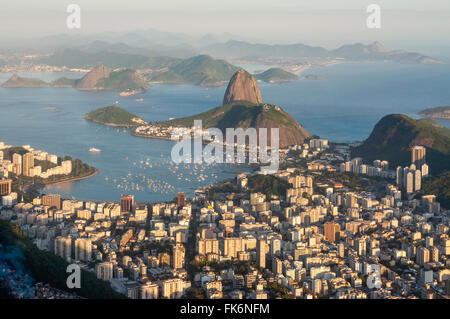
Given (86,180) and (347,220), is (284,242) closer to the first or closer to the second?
(347,220)

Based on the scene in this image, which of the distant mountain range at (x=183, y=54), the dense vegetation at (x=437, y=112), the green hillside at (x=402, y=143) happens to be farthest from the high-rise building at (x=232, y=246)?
the distant mountain range at (x=183, y=54)

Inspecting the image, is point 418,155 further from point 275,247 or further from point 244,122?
point 244,122

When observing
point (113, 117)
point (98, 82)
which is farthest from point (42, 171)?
point (98, 82)

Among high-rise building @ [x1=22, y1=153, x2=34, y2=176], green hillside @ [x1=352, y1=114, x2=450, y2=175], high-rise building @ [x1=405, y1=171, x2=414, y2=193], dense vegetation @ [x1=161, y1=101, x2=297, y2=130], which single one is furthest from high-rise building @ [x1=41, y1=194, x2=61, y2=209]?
dense vegetation @ [x1=161, y1=101, x2=297, y2=130]
